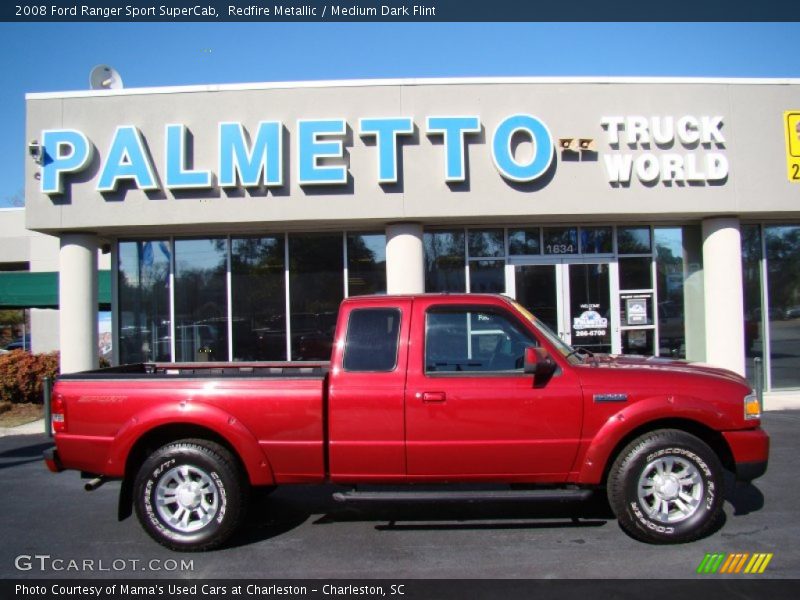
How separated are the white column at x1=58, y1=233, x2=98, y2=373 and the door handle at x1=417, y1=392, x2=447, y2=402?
8940 mm

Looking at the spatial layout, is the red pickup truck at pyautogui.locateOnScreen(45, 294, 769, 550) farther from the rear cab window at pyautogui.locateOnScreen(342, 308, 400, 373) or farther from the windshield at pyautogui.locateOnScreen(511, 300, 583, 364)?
the windshield at pyautogui.locateOnScreen(511, 300, 583, 364)

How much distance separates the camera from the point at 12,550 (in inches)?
199

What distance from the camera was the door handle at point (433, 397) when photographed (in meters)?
4.84

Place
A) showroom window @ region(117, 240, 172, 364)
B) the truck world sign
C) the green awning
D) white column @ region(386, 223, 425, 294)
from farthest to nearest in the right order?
the green awning
showroom window @ region(117, 240, 172, 364)
white column @ region(386, 223, 425, 294)
the truck world sign

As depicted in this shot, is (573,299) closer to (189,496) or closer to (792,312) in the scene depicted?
(792,312)

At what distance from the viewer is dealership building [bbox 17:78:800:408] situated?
A: 1113 cm

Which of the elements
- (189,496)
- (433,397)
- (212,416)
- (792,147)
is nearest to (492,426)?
(433,397)

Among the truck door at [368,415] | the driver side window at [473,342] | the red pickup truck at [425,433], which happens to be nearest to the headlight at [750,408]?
the red pickup truck at [425,433]

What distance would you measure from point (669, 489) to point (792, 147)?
9.54 m

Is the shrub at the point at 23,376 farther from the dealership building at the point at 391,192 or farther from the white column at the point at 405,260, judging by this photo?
the white column at the point at 405,260

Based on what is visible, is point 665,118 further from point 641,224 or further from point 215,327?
point 215,327

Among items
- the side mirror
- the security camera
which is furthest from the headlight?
the security camera

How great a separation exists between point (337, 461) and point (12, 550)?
2756mm

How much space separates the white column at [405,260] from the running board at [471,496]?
677 centimetres
